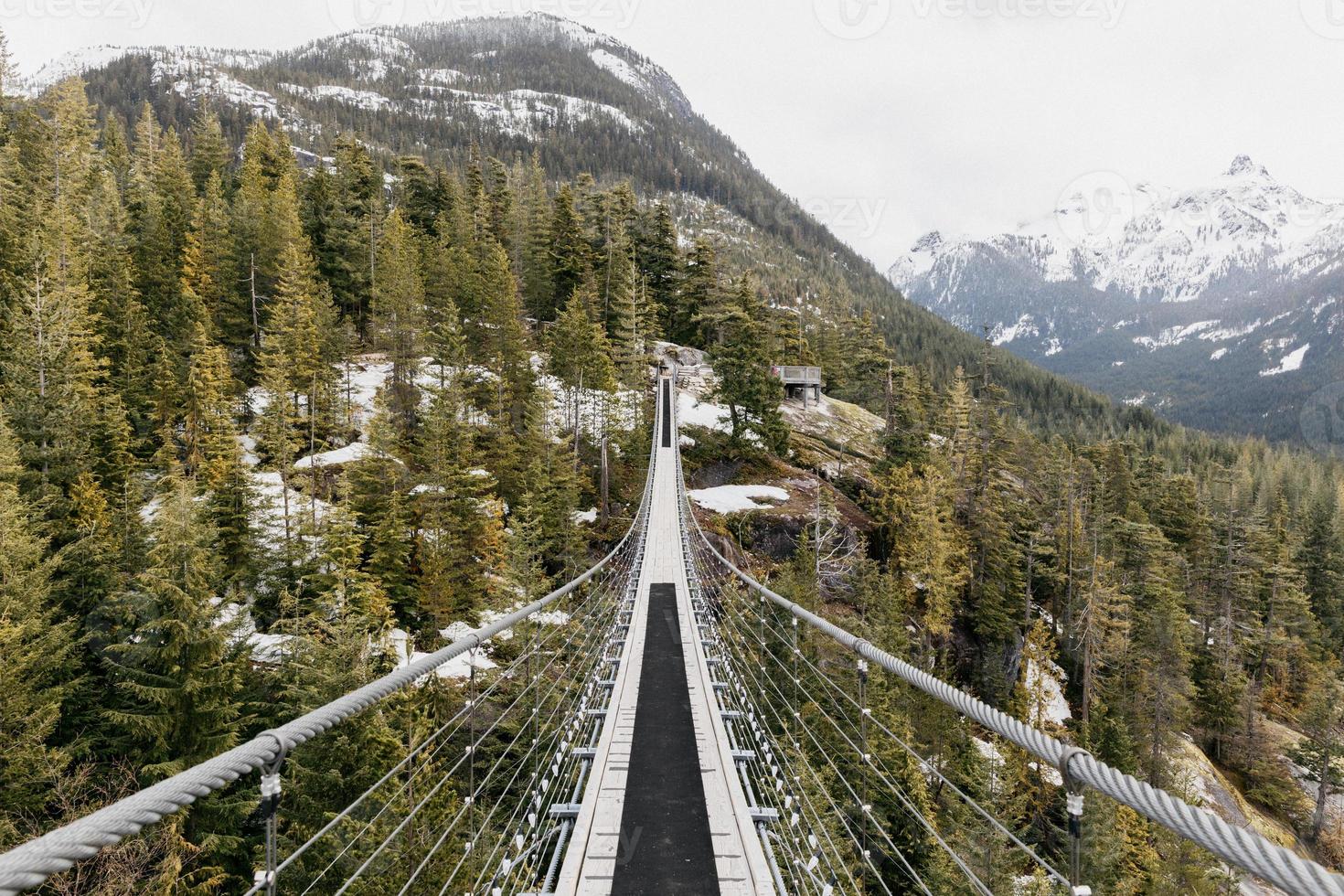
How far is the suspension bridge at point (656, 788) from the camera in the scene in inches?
59.7

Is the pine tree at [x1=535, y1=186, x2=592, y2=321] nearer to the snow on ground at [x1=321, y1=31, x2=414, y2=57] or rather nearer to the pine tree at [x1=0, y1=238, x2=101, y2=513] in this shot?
the pine tree at [x1=0, y1=238, x2=101, y2=513]

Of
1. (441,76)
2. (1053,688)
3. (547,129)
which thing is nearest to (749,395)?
(1053,688)

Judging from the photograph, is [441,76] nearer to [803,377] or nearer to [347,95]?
[347,95]

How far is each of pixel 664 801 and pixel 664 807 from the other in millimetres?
90

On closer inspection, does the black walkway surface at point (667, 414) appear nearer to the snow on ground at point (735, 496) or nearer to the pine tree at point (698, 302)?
the snow on ground at point (735, 496)

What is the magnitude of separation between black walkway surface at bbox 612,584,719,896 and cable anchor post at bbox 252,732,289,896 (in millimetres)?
2903

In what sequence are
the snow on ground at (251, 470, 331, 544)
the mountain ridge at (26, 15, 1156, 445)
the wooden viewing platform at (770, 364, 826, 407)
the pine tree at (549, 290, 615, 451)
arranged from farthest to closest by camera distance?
1. the mountain ridge at (26, 15, 1156, 445)
2. the wooden viewing platform at (770, 364, 826, 407)
3. the pine tree at (549, 290, 615, 451)
4. the snow on ground at (251, 470, 331, 544)

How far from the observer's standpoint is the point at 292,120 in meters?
112

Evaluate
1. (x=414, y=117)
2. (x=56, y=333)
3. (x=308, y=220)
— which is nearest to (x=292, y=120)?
(x=414, y=117)

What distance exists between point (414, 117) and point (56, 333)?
408ft

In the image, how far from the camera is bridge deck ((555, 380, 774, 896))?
4074 millimetres

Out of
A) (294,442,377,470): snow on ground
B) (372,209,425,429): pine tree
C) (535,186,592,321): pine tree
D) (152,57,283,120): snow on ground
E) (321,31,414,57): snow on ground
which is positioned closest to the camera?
(294,442,377,470): snow on ground

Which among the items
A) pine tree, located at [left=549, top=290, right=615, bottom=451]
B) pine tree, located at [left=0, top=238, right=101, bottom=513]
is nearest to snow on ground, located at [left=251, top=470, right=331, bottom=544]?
pine tree, located at [left=0, top=238, right=101, bottom=513]

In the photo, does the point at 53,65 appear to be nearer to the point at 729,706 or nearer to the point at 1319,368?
the point at 729,706
